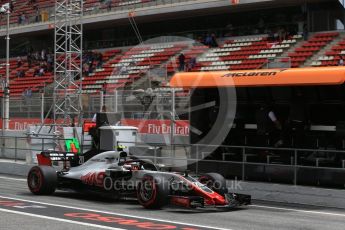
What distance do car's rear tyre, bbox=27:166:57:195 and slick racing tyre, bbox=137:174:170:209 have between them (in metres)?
2.60

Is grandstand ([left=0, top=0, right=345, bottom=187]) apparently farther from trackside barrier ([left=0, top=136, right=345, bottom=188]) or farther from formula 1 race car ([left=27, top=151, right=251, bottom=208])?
formula 1 race car ([left=27, top=151, right=251, bottom=208])

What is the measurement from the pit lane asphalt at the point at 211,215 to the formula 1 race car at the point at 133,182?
0.22m

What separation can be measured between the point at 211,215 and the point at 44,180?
14.2 ft

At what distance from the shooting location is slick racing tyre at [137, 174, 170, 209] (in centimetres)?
1157

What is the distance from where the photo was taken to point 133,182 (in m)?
12.5

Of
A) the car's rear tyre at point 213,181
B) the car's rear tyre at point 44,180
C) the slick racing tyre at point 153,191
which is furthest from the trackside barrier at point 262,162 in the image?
the car's rear tyre at point 44,180

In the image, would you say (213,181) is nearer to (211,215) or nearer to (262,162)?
(211,215)

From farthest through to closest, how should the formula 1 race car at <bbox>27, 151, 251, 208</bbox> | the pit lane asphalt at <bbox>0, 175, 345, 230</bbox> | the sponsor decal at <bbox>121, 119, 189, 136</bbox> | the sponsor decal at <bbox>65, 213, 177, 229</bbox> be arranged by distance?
the sponsor decal at <bbox>121, 119, 189, 136</bbox>, the formula 1 race car at <bbox>27, 151, 251, 208</bbox>, the pit lane asphalt at <bbox>0, 175, 345, 230</bbox>, the sponsor decal at <bbox>65, 213, 177, 229</bbox>

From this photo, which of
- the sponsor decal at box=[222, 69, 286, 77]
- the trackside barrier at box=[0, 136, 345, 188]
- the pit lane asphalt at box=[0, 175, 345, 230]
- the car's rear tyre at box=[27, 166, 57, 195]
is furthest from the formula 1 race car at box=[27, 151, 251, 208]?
the sponsor decal at box=[222, 69, 286, 77]

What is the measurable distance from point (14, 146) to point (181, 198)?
13.0 metres

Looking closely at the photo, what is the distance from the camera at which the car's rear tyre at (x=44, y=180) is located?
13.6m

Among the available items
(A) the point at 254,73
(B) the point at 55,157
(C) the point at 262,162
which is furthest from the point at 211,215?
(B) the point at 55,157

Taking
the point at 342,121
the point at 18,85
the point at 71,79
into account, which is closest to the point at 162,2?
the point at 71,79

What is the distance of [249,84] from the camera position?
48.1ft
